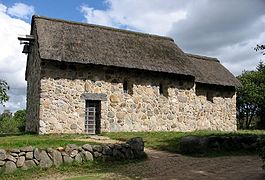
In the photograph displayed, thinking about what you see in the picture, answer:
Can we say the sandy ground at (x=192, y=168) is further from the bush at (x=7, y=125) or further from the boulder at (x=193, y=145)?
the bush at (x=7, y=125)

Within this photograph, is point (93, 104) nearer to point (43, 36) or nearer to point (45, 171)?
point (43, 36)

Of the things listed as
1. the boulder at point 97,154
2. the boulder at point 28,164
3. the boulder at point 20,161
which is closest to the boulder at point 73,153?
the boulder at point 97,154

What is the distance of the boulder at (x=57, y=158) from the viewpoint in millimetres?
10805

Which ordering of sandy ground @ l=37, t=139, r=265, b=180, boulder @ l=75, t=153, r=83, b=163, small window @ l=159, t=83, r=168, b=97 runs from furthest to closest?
small window @ l=159, t=83, r=168, b=97, boulder @ l=75, t=153, r=83, b=163, sandy ground @ l=37, t=139, r=265, b=180

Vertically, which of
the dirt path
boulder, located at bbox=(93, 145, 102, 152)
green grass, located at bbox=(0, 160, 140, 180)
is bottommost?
green grass, located at bbox=(0, 160, 140, 180)

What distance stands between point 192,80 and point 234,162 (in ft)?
43.9

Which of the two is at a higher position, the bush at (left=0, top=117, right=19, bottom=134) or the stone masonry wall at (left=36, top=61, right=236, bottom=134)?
the stone masonry wall at (left=36, top=61, right=236, bottom=134)

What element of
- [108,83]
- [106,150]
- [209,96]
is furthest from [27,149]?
[209,96]

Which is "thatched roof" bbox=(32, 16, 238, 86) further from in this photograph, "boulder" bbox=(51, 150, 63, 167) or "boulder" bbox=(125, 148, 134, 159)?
"boulder" bbox=(51, 150, 63, 167)

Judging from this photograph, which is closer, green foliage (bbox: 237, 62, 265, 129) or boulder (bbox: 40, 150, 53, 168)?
boulder (bbox: 40, 150, 53, 168)

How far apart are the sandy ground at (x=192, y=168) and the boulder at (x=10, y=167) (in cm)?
135

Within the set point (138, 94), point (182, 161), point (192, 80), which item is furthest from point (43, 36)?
point (182, 161)

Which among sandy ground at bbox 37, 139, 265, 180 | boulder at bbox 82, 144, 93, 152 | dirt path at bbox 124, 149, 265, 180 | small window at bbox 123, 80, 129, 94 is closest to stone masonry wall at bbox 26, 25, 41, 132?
small window at bbox 123, 80, 129, 94

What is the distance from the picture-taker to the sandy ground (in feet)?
30.6
